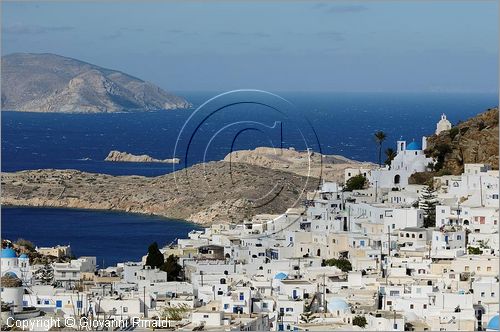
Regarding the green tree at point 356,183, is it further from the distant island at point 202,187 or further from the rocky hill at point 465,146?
the distant island at point 202,187

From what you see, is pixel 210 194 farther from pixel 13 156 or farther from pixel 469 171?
pixel 13 156

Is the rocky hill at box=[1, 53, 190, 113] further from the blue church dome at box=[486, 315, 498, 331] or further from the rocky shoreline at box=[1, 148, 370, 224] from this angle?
the blue church dome at box=[486, 315, 498, 331]

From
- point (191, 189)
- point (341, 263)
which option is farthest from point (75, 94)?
point (341, 263)

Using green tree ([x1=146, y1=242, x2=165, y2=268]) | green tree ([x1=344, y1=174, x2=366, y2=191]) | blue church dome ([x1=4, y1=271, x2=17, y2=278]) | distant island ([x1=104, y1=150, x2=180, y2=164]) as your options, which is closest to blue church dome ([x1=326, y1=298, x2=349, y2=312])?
blue church dome ([x1=4, y1=271, x2=17, y2=278])

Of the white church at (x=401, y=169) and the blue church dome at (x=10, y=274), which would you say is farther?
the white church at (x=401, y=169)

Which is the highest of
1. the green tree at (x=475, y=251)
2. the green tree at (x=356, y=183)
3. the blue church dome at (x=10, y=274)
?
the green tree at (x=356, y=183)

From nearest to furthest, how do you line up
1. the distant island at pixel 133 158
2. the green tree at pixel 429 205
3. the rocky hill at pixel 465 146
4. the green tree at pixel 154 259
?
the green tree at pixel 154 259
the green tree at pixel 429 205
the rocky hill at pixel 465 146
the distant island at pixel 133 158

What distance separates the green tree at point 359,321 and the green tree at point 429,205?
9924 millimetres

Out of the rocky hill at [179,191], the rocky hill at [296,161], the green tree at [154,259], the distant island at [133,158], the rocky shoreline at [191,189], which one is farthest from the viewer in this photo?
the distant island at [133,158]

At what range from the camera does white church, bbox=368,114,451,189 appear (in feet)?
131

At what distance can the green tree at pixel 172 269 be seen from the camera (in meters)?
31.7

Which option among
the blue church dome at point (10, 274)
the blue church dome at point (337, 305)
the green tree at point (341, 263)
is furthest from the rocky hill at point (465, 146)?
the blue church dome at point (337, 305)

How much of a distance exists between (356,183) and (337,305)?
47.6 ft

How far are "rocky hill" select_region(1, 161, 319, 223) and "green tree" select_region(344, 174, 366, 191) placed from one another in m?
9.75
